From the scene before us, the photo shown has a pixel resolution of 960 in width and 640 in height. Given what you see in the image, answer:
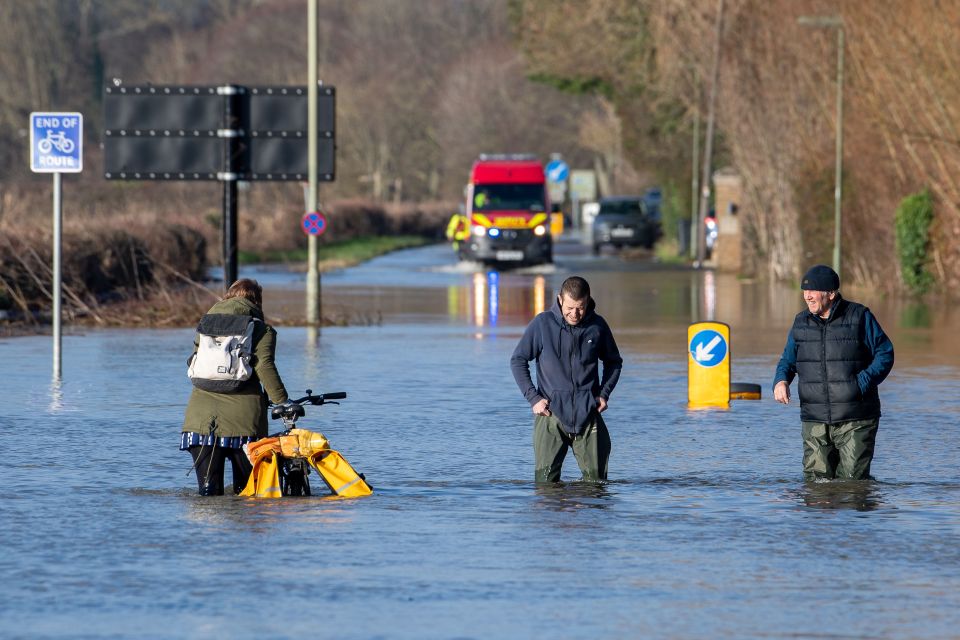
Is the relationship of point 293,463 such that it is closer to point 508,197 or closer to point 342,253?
point 508,197

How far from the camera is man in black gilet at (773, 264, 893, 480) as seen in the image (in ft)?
37.5

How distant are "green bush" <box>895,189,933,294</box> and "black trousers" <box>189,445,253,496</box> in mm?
26520

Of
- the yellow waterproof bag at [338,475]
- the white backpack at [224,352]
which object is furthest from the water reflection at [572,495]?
the white backpack at [224,352]

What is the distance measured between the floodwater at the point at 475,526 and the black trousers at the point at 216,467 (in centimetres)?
13

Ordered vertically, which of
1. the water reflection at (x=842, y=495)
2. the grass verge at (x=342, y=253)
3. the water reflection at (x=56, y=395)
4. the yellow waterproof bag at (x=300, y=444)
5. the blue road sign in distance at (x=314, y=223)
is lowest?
the water reflection at (x=56, y=395)

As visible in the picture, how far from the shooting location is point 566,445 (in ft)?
38.6

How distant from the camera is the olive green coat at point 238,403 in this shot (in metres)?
11.0

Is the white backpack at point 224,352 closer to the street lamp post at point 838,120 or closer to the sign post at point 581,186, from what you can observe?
the street lamp post at point 838,120

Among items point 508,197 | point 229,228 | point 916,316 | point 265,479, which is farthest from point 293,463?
point 508,197

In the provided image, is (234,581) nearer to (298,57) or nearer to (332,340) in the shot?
(332,340)

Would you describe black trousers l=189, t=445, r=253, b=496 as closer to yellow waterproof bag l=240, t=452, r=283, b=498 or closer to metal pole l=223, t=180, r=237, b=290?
yellow waterproof bag l=240, t=452, r=283, b=498

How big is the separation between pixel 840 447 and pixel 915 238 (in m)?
25.6

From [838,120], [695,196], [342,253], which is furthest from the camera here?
[342,253]

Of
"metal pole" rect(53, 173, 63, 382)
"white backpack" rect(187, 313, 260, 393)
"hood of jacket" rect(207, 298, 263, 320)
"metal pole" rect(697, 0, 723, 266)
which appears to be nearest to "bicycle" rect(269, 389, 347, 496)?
"white backpack" rect(187, 313, 260, 393)
